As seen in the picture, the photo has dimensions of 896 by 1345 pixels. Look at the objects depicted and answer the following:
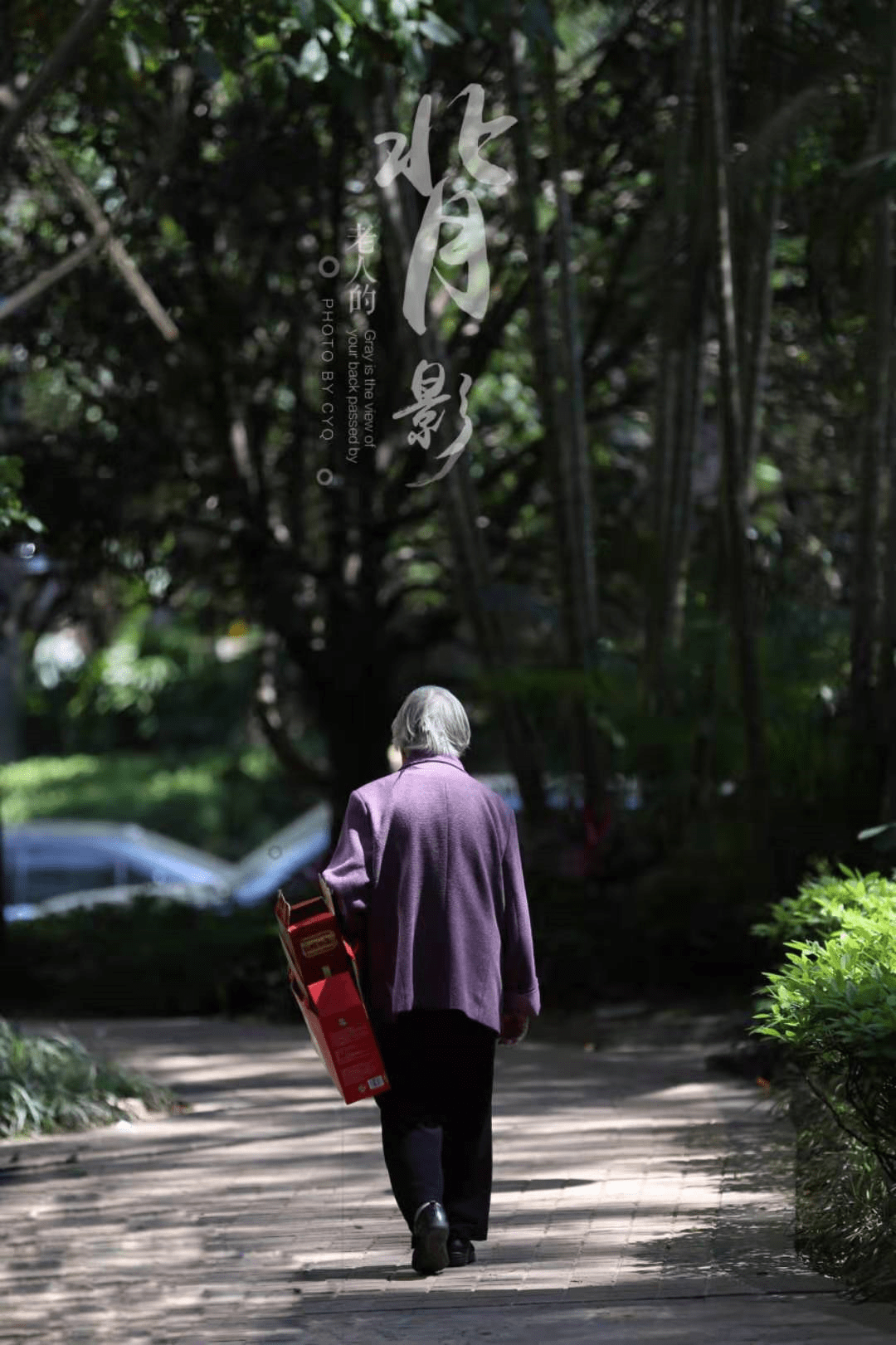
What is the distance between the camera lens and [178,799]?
30.5m

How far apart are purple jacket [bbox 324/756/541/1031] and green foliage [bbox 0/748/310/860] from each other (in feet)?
79.1

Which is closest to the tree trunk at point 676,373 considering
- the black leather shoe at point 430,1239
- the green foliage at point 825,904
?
the green foliage at point 825,904

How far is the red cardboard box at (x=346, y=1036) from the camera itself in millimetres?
5148

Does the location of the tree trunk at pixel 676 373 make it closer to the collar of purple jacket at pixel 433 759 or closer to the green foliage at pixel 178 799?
the collar of purple jacket at pixel 433 759

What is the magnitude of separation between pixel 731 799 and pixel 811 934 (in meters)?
5.01

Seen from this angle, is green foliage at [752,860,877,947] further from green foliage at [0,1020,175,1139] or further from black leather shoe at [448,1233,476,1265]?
green foliage at [0,1020,175,1139]

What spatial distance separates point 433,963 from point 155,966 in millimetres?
8401

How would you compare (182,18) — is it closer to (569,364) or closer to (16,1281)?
(569,364)

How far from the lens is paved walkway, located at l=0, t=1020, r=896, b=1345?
4648 millimetres

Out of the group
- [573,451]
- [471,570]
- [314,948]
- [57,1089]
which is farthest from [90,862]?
[314,948]

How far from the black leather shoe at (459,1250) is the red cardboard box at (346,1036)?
497 mm

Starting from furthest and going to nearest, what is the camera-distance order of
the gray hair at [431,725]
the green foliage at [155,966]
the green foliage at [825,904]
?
the green foliage at [155,966] < the green foliage at [825,904] < the gray hair at [431,725]

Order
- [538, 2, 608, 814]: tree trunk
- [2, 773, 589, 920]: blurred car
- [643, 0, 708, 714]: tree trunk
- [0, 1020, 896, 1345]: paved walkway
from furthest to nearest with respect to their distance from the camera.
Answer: [2, 773, 589, 920]: blurred car → [538, 2, 608, 814]: tree trunk → [643, 0, 708, 714]: tree trunk → [0, 1020, 896, 1345]: paved walkway

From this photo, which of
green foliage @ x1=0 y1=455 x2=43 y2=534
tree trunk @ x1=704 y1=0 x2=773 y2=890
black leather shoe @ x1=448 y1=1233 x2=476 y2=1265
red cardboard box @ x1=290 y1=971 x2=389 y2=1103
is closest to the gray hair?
red cardboard box @ x1=290 y1=971 x2=389 y2=1103
